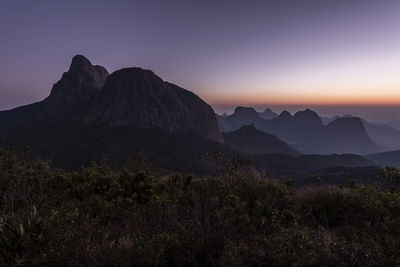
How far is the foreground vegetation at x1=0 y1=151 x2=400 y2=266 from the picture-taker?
297 centimetres

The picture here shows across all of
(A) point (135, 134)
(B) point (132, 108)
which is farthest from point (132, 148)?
(B) point (132, 108)

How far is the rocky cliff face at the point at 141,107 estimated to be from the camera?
155 metres

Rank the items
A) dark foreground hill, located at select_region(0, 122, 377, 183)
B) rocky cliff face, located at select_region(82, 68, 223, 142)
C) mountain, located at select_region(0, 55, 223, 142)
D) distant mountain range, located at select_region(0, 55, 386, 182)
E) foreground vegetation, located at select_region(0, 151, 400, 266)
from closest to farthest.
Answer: foreground vegetation, located at select_region(0, 151, 400, 266)
dark foreground hill, located at select_region(0, 122, 377, 183)
distant mountain range, located at select_region(0, 55, 386, 182)
mountain, located at select_region(0, 55, 223, 142)
rocky cliff face, located at select_region(82, 68, 223, 142)

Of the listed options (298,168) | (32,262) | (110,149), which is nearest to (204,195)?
(32,262)

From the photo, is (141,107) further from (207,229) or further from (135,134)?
(207,229)

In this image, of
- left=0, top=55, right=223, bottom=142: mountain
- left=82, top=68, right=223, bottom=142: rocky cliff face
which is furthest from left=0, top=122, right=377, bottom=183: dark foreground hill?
left=82, top=68, right=223, bottom=142: rocky cliff face

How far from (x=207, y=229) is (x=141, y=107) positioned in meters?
171

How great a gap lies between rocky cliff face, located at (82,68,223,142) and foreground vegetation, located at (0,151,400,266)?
15213 cm

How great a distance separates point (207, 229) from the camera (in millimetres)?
3279

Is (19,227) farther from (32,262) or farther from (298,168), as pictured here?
(298,168)

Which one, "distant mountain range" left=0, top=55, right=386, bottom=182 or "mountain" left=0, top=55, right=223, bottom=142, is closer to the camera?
"distant mountain range" left=0, top=55, right=386, bottom=182

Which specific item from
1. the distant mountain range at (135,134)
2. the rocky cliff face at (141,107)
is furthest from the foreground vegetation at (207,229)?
the rocky cliff face at (141,107)

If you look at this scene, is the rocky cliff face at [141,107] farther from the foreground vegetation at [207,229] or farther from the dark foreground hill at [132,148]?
the foreground vegetation at [207,229]

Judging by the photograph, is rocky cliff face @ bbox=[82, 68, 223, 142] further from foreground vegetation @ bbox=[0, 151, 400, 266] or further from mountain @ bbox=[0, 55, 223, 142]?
foreground vegetation @ bbox=[0, 151, 400, 266]
